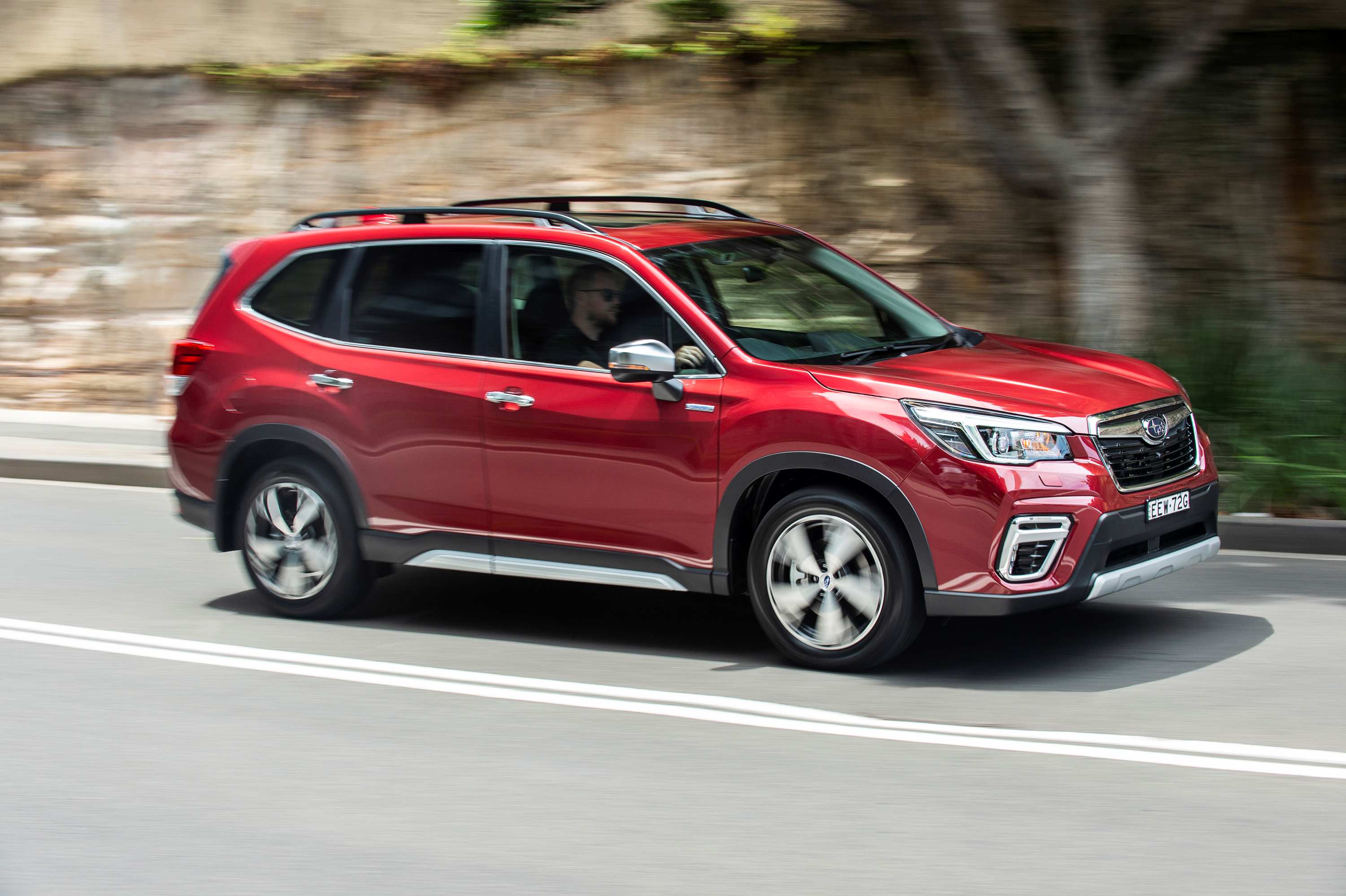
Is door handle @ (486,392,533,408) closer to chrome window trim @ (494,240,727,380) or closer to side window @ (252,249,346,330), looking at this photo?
chrome window trim @ (494,240,727,380)

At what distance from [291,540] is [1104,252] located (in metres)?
5.43

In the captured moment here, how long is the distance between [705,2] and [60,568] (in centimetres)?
691

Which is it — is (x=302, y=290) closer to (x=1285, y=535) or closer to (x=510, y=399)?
(x=510, y=399)

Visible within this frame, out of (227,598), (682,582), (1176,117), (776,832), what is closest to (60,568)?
(227,598)

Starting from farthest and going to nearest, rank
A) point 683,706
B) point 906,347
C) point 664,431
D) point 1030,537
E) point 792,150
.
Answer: point 792,150 < point 906,347 < point 664,431 < point 683,706 < point 1030,537

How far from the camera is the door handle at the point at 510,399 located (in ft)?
21.4

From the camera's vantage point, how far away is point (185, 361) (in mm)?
7598

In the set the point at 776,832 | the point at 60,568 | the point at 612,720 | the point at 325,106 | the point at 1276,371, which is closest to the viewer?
the point at 776,832

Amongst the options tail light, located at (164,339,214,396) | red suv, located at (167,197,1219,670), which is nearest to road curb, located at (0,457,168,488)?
tail light, located at (164,339,214,396)

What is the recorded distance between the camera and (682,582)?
6324 mm

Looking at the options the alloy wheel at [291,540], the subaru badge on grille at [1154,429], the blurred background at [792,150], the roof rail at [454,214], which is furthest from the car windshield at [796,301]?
the blurred background at [792,150]

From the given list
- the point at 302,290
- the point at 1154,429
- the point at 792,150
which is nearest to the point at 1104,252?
the point at 792,150

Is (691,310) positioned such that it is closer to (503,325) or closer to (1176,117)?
(503,325)

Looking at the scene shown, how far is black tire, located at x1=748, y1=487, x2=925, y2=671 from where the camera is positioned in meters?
5.88
